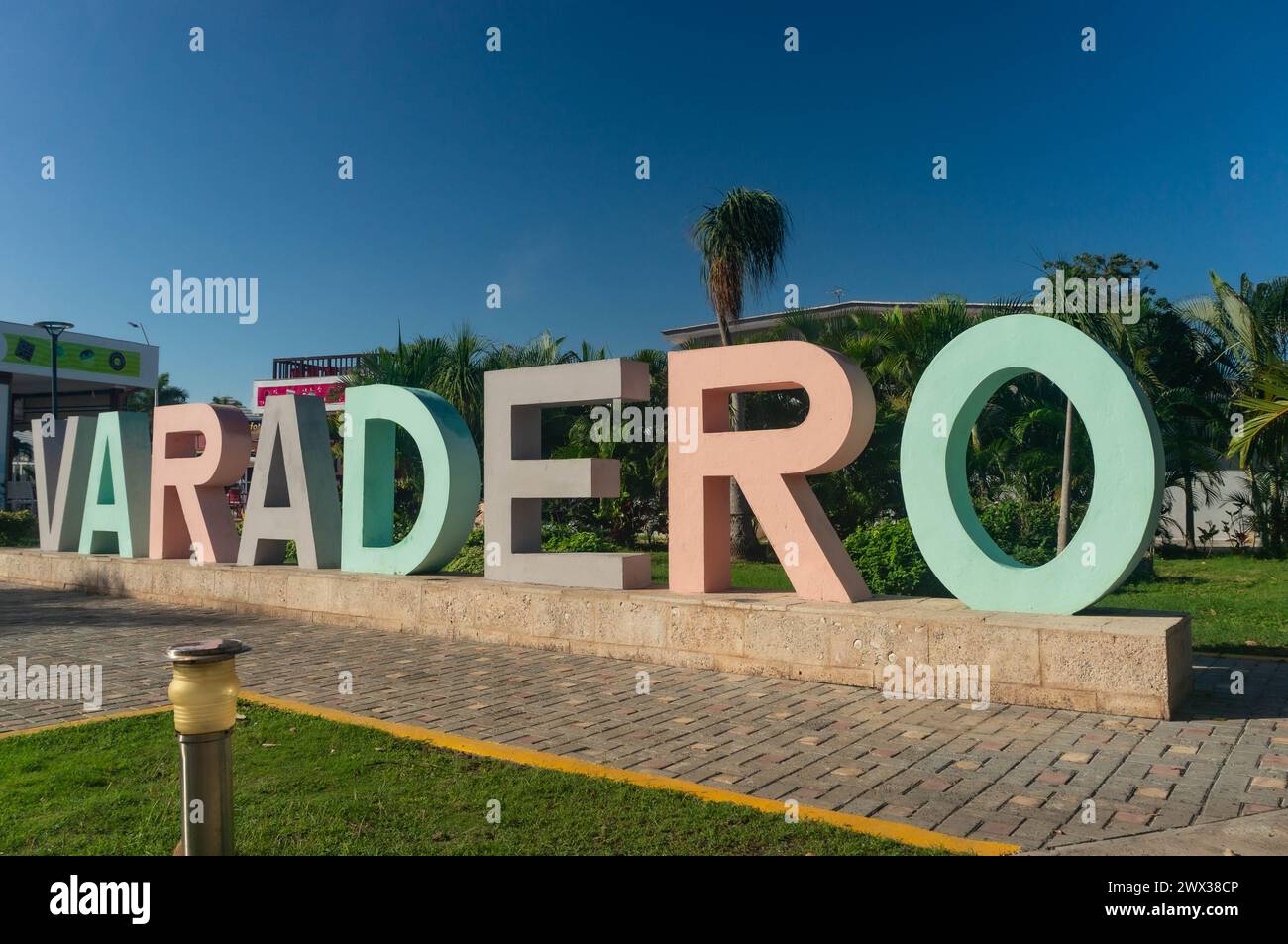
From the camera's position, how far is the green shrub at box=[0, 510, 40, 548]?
24.8 meters

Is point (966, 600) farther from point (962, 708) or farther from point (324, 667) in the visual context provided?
point (324, 667)

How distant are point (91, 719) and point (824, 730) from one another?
5.25m

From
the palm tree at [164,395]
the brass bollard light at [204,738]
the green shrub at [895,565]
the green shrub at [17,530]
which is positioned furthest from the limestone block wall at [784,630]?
the palm tree at [164,395]

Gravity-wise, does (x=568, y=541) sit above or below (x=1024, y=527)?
below

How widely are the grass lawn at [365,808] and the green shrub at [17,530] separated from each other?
22.6 metres

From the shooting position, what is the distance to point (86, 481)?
16.4m

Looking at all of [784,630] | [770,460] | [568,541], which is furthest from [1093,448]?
[568,541]

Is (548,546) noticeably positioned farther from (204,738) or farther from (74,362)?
(74,362)

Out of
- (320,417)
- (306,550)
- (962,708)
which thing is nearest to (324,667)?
(306,550)

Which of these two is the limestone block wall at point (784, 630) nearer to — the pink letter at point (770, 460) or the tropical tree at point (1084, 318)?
the pink letter at point (770, 460)

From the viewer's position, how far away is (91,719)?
6.79 metres

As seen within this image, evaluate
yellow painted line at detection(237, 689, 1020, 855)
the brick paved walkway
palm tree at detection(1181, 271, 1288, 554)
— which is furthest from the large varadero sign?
palm tree at detection(1181, 271, 1288, 554)

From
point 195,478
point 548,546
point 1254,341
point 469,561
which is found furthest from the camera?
point 1254,341
